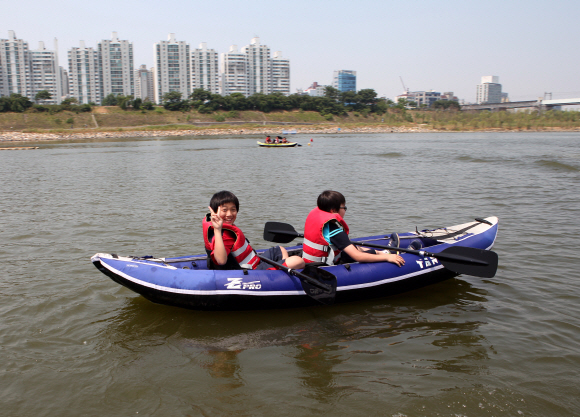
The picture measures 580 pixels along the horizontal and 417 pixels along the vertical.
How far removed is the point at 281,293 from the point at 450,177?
46.4 feet

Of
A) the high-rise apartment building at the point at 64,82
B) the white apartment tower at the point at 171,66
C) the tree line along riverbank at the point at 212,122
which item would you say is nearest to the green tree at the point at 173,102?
the tree line along riverbank at the point at 212,122

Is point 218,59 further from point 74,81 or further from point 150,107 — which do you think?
point 150,107

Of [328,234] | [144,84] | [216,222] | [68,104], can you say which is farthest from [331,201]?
[144,84]

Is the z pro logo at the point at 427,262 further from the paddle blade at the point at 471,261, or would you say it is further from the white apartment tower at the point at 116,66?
the white apartment tower at the point at 116,66

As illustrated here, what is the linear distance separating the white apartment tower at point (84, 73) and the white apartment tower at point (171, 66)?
20.6 meters

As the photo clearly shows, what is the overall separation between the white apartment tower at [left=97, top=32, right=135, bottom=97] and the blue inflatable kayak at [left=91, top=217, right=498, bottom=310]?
162m

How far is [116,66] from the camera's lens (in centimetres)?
15462

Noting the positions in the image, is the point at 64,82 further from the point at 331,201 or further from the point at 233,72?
the point at 331,201

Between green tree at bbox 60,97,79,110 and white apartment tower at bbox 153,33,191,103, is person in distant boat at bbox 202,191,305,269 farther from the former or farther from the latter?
white apartment tower at bbox 153,33,191,103

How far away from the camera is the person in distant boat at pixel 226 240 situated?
4941 mm

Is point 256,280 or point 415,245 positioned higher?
point 415,245

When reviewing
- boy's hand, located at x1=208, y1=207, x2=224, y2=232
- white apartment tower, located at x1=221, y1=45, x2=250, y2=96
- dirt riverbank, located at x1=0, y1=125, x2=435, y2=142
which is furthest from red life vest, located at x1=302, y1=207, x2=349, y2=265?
white apartment tower, located at x1=221, y1=45, x2=250, y2=96

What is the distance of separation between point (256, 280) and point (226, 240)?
0.60 metres

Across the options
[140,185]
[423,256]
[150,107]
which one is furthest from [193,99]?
[423,256]
